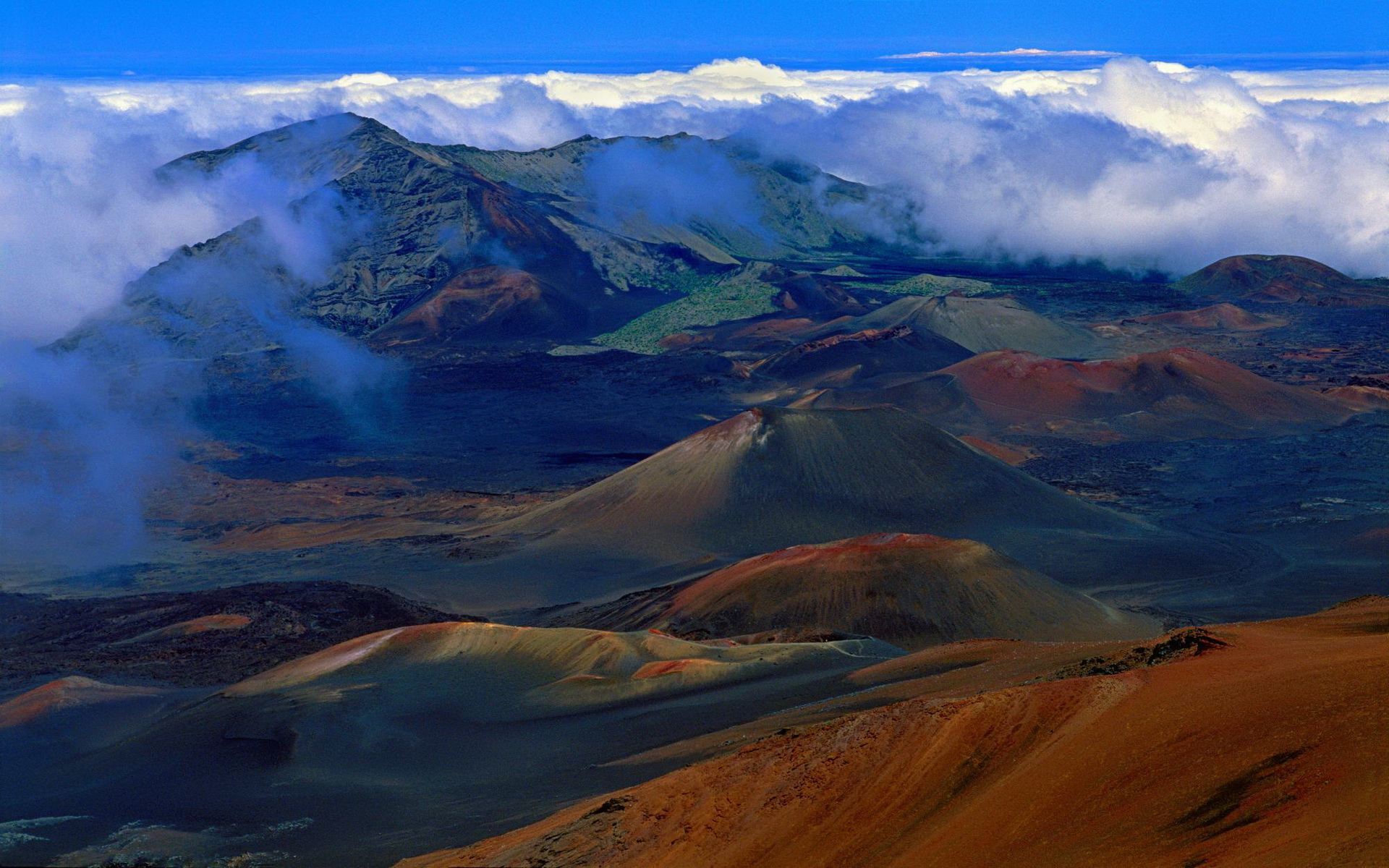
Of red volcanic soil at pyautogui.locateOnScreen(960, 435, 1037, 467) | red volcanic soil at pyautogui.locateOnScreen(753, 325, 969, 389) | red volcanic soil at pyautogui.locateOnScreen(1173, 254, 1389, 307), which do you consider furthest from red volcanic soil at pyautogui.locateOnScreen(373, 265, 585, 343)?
red volcanic soil at pyautogui.locateOnScreen(1173, 254, 1389, 307)

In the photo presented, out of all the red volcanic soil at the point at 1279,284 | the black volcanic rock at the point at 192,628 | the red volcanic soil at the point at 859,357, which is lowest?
the black volcanic rock at the point at 192,628

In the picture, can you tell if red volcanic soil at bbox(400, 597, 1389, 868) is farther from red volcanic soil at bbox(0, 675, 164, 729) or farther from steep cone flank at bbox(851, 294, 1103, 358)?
steep cone flank at bbox(851, 294, 1103, 358)

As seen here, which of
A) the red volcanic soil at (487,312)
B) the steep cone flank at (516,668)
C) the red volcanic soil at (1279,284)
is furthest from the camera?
the red volcanic soil at (1279,284)

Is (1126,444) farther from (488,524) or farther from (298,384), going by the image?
(298,384)

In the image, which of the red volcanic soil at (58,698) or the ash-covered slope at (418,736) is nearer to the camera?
the ash-covered slope at (418,736)

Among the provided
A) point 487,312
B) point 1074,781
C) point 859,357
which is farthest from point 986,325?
point 1074,781

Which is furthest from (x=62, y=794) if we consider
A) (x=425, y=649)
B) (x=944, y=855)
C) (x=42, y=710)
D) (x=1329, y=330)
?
(x=1329, y=330)

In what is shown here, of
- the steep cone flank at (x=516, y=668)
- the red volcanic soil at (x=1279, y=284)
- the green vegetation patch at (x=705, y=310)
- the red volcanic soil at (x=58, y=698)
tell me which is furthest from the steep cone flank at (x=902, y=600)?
the red volcanic soil at (x=1279, y=284)

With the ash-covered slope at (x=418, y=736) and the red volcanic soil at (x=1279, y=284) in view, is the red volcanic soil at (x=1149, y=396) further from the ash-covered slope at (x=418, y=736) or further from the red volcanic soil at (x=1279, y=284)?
the red volcanic soil at (x=1279, y=284)

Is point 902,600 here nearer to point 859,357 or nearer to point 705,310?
point 859,357
